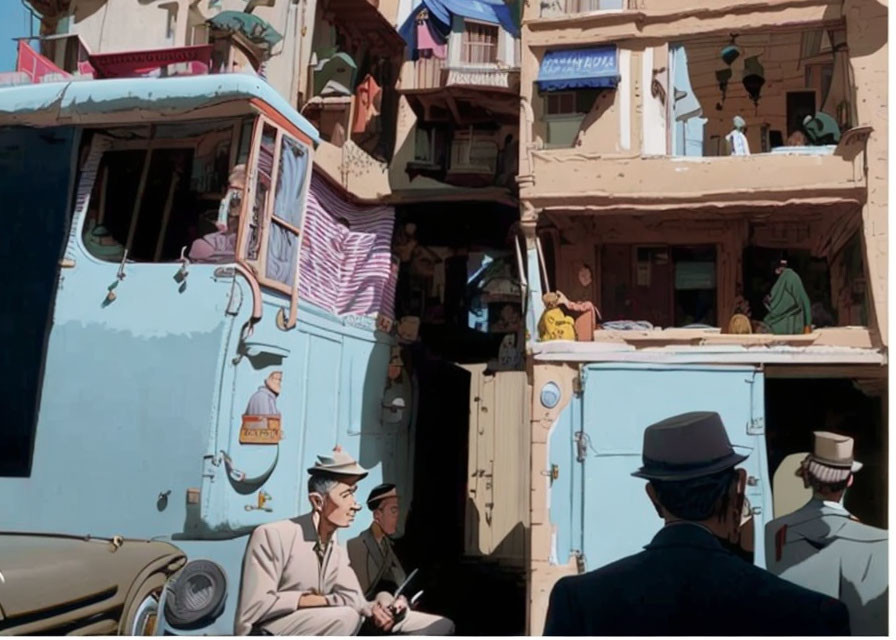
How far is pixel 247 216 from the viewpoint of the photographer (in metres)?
10.0

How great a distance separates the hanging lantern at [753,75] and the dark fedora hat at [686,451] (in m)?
7.73

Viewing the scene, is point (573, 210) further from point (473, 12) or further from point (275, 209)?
point (473, 12)

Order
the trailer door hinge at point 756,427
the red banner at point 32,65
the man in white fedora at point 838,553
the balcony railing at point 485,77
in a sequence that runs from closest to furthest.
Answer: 1. the man in white fedora at point 838,553
2. the trailer door hinge at point 756,427
3. the red banner at point 32,65
4. the balcony railing at point 485,77

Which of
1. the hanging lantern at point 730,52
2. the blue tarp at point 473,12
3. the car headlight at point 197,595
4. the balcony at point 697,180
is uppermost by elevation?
the blue tarp at point 473,12

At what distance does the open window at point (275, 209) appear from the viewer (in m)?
10.1

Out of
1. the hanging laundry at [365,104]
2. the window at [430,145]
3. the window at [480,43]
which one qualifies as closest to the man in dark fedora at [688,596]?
the window at [430,145]

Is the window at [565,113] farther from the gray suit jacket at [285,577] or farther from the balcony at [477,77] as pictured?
the gray suit jacket at [285,577]

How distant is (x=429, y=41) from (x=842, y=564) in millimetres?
8916

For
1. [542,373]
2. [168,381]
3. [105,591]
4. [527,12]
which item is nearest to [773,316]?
[542,373]

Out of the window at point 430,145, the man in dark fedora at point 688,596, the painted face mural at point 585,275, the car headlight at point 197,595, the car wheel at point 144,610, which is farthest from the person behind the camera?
the window at point 430,145

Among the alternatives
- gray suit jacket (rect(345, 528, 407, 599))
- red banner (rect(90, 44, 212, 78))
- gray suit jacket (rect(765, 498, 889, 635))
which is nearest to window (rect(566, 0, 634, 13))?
red banner (rect(90, 44, 212, 78))

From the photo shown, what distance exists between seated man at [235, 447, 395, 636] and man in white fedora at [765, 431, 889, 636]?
11.8 feet

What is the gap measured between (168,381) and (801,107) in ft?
29.0

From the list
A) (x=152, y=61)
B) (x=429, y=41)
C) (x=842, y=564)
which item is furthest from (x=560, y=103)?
(x=842, y=564)
